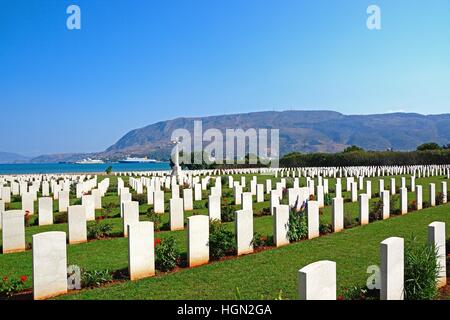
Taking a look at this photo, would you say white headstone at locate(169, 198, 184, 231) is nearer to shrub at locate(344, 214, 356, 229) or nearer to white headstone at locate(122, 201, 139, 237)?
white headstone at locate(122, 201, 139, 237)

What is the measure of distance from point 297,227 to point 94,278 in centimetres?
574

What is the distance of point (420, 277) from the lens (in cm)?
→ 618

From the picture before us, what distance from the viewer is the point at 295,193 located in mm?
15188

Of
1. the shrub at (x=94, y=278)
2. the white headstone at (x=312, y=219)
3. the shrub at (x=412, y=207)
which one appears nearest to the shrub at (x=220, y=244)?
the shrub at (x=94, y=278)

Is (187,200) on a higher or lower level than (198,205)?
higher

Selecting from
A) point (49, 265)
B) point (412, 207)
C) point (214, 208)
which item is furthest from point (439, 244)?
point (412, 207)

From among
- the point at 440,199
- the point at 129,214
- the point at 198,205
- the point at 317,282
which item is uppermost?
the point at 317,282

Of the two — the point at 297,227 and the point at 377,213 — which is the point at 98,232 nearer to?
the point at 297,227

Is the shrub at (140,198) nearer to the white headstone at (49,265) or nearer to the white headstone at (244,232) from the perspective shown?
the white headstone at (244,232)

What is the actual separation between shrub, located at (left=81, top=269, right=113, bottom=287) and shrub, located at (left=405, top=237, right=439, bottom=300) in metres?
5.15

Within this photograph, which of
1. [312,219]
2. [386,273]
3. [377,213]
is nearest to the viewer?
[386,273]

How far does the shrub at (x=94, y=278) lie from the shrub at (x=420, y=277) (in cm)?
515
